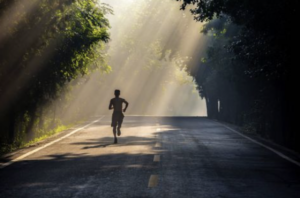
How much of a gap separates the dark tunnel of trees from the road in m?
2.99

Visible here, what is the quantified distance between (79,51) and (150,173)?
10.3 m

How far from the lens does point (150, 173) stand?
12.0 meters

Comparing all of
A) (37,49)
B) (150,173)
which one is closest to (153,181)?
(150,173)

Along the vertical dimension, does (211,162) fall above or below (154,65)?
below

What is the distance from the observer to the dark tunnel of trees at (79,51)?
57.2 ft

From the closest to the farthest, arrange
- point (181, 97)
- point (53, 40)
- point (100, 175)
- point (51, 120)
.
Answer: point (100, 175)
point (53, 40)
point (51, 120)
point (181, 97)

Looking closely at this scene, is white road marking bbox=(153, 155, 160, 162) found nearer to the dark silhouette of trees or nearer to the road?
the road

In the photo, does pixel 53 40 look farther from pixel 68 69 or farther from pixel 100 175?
pixel 100 175

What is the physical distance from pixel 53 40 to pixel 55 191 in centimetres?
1162

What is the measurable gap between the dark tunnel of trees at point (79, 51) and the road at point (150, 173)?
299 cm

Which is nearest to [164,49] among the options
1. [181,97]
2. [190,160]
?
[190,160]

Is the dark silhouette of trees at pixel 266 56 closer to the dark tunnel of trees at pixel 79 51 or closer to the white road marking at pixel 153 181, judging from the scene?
the dark tunnel of trees at pixel 79 51

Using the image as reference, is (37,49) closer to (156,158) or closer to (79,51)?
(79,51)

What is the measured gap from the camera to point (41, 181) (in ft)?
35.9
